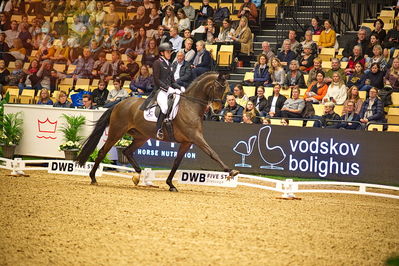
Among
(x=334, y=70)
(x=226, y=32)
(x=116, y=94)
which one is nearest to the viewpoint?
(x=334, y=70)

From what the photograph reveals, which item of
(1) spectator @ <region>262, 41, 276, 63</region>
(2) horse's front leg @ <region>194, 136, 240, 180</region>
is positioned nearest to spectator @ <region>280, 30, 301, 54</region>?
(1) spectator @ <region>262, 41, 276, 63</region>

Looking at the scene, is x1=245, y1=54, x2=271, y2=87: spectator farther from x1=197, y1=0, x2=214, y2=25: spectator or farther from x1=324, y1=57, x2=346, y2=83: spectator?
x1=197, y1=0, x2=214, y2=25: spectator

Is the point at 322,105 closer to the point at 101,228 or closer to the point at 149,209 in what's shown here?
the point at 149,209

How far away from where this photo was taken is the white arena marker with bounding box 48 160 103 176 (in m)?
15.7

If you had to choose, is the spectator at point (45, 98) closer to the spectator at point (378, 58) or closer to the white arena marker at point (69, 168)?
the white arena marker at point (69, 168)

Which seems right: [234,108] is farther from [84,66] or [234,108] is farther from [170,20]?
[84,66]

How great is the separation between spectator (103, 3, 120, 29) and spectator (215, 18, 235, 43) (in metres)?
5.40

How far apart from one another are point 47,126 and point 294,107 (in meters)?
6.38

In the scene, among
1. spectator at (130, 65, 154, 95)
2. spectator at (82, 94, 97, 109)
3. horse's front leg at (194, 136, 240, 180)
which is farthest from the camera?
spectator at (130, 65, 154, 95)

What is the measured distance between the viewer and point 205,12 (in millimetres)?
24828

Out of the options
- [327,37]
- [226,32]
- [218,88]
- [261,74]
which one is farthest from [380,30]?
[218,88]

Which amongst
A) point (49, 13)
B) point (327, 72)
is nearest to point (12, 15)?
point (49, 13)

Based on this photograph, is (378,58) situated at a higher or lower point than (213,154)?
higher

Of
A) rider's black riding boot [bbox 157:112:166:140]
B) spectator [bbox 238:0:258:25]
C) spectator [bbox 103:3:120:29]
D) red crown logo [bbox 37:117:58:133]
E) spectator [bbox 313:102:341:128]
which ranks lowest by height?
red crown logo [bbox 37:117:58:133]
